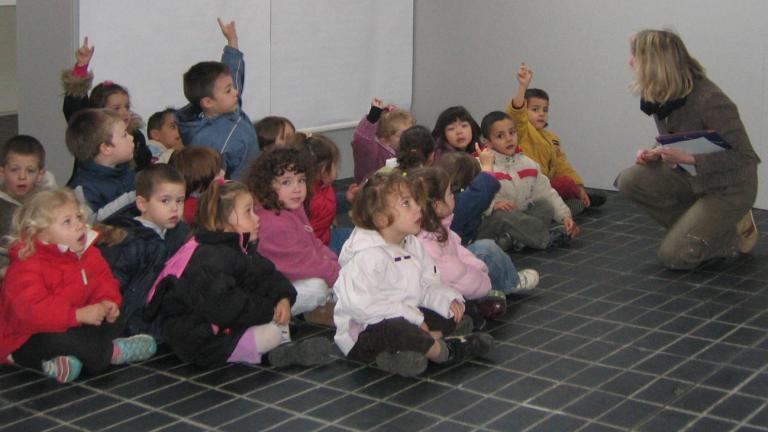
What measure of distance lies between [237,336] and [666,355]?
5.61ft

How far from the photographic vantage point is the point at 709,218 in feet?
20.0

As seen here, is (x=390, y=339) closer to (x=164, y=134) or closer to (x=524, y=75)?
(x=164, y=134)

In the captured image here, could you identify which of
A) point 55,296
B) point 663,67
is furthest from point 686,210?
point 55,296

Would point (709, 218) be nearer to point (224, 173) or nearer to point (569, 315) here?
point (569, 315)

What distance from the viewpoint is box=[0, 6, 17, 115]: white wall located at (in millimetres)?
10477

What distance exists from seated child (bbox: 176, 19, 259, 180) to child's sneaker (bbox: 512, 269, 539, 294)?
59.7 inches

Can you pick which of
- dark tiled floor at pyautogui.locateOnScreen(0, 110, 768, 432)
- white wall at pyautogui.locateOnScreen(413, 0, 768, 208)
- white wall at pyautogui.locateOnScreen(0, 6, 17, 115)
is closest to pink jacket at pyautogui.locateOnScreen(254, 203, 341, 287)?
dark tiled floor at pyautogui.locateOnScreen(0, 110, 768, 432)

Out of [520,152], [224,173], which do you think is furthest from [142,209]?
[520,152]

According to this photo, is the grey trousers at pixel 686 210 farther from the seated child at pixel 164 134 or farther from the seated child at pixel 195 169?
the seated child at pixel 164 134

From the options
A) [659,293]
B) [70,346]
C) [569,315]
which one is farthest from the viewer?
[659,293]

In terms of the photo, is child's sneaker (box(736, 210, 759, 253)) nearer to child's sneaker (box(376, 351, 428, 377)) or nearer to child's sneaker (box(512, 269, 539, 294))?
child's sneaker (box(512, 269, 539, 294))

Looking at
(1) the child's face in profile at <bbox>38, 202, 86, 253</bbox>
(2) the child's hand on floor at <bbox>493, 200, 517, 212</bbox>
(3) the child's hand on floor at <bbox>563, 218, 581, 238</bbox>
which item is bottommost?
(3) the child's hand on floor at <bbox>563, 218, 581, 238</bbox>

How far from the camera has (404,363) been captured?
4309mm

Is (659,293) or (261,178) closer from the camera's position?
(261,178)
